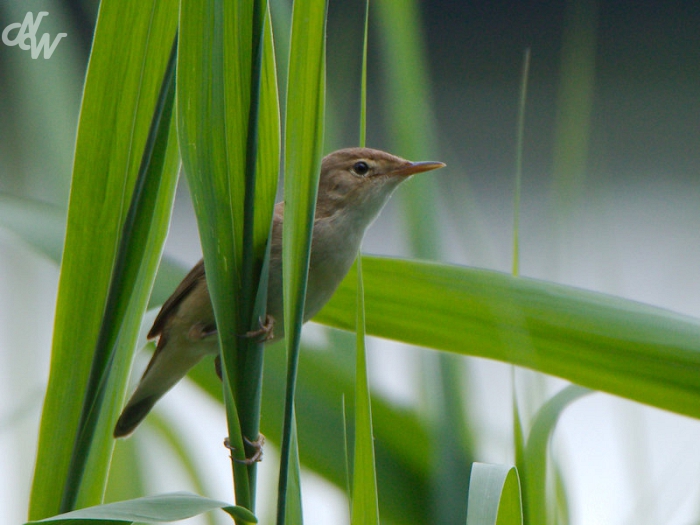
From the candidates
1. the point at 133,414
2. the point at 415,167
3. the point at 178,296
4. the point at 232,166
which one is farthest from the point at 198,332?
the point at 232,166

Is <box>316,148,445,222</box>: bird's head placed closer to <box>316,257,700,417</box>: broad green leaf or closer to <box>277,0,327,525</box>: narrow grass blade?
<box>316,257,700,417</box>: broad green leaf

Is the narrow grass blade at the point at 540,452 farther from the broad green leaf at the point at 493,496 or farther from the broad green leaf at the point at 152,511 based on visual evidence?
the broad green leaf at the point at 152,511

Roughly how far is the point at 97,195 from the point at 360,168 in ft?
1.39

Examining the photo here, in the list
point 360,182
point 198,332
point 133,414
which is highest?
point 360,182

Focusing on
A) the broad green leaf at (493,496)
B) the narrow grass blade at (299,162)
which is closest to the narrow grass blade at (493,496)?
the broad green leaf at (493,496)

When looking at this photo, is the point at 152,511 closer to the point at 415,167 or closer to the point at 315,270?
the point at 315,270

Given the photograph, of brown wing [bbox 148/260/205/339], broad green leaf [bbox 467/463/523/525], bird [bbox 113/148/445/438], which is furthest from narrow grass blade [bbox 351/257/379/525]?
brown wing [bbox 148/260/205/339]

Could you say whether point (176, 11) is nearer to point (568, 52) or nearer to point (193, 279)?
point (193, 279)

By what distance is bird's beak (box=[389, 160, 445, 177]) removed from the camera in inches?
26.0

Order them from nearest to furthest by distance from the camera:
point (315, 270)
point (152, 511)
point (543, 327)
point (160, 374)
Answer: point (152, 511)
point (543, 327)
point (315, 270)
point (160, 374)

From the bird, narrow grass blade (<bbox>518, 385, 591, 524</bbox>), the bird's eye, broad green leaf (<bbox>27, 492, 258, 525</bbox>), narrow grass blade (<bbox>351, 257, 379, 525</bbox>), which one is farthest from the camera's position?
the bird's eye

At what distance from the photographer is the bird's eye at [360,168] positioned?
0.77 metres

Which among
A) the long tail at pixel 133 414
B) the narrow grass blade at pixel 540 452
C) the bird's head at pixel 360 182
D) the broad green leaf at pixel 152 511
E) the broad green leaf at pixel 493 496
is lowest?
the long tail at pixel 133 414

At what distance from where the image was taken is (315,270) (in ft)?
2.06
